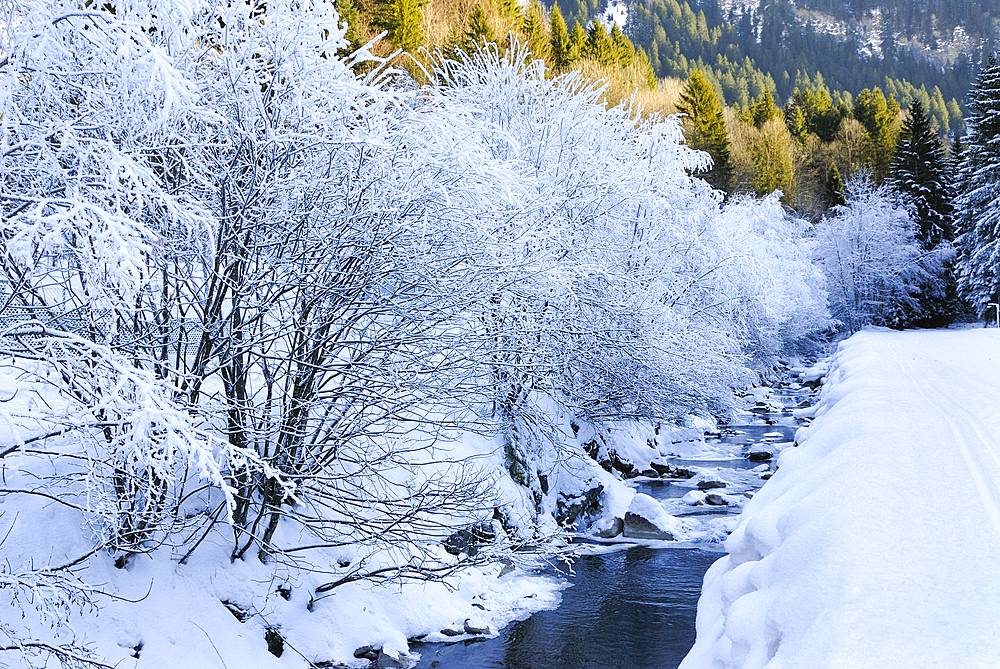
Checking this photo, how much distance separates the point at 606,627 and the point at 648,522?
3.53 metres

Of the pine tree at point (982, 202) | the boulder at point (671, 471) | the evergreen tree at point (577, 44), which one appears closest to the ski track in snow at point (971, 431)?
the boulder at point (671, 471)

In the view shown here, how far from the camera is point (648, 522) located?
11.5m

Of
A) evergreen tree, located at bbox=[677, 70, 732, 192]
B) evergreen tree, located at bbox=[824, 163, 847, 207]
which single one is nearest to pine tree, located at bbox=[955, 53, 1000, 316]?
evergreen tree, located at bbox=[677, 70, 732, 192]

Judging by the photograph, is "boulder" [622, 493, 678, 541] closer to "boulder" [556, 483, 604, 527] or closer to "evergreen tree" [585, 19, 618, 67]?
"boulder" [556, 483, 604, 527]

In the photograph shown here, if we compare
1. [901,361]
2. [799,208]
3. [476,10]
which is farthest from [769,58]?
[901,361]

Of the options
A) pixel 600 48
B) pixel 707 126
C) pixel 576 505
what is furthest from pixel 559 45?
pixel 576 505

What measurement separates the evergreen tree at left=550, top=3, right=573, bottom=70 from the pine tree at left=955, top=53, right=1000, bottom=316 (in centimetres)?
1953

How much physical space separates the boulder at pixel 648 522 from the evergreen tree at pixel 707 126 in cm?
3988

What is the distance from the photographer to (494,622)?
8.31 meters

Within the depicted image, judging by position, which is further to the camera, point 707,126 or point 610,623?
point 707,126

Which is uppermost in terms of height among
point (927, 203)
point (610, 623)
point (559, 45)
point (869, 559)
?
point (559, 45)

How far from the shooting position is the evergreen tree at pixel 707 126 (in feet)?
161

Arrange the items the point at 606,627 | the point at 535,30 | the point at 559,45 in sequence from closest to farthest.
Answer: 1. the point at 606,627
2. the point at 535,30
3. the point at 559,45

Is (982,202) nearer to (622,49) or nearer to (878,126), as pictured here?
(622,49)
